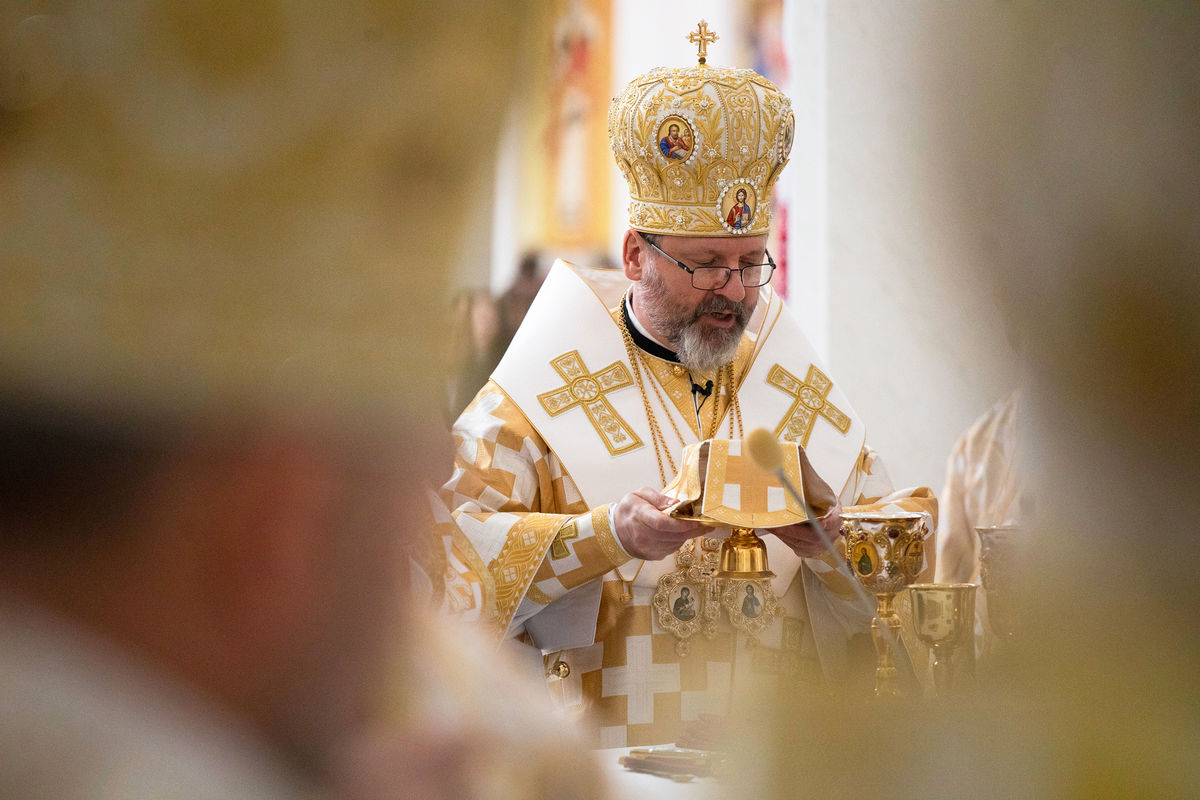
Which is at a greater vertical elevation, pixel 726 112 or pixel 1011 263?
pixel 726 112

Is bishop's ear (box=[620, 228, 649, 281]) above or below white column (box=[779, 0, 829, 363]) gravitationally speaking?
below

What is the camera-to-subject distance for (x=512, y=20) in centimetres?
40

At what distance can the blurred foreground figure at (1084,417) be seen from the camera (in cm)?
38

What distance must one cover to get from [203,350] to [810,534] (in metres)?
2.86

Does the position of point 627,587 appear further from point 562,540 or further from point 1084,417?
point 1084,417

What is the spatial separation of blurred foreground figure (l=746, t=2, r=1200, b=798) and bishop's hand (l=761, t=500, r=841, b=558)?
2570 millimetres

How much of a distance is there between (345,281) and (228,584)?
11 cm

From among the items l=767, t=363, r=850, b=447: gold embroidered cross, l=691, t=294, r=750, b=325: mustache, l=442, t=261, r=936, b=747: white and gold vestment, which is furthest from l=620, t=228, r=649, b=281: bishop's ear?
l=767, t=363, r=850, b=447: gold embroidered cross

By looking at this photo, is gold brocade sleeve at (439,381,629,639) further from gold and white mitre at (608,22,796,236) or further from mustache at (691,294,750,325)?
gold and white mitre at (608,22,796,236)

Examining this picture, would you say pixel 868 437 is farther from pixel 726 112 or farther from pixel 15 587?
pixel 15 587

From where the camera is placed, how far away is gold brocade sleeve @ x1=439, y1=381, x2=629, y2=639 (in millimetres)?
3398

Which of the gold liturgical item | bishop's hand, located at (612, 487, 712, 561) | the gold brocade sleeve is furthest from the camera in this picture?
the gold brocade sleeve

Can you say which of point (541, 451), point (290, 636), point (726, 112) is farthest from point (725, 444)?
point (290, 636)

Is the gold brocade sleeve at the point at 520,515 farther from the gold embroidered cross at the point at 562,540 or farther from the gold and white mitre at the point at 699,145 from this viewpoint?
the gold and white mitre at the point at 699,145
